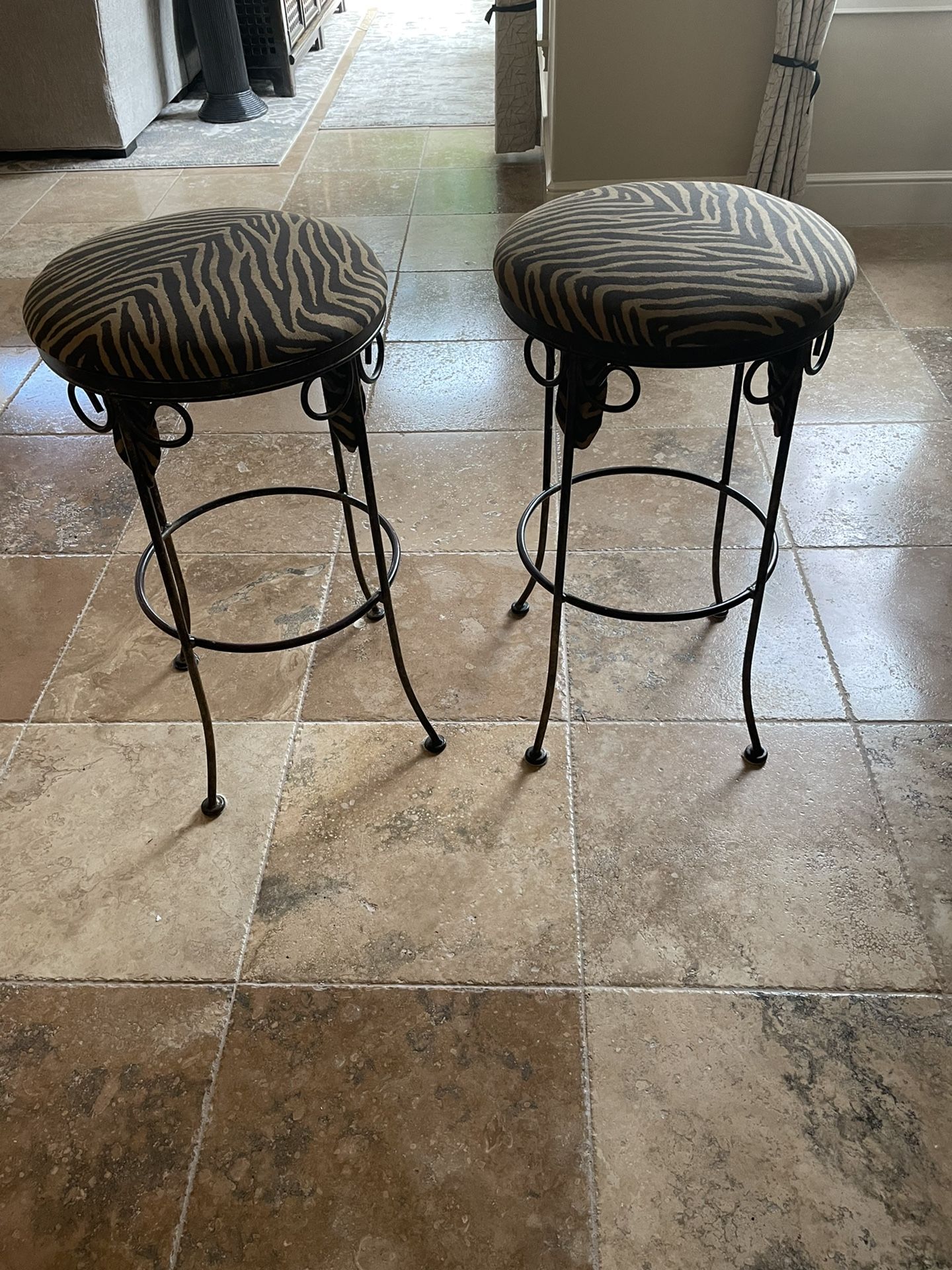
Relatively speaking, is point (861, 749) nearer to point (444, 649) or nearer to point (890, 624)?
point (890, 624)

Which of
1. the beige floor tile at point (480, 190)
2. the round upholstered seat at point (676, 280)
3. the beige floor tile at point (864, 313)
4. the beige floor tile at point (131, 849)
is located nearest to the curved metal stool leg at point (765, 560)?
the round upholstered seat at point (676, 280)

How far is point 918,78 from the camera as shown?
289cm

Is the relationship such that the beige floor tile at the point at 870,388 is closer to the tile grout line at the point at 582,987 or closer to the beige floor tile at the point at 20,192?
the tile grout line at the point at 582,987

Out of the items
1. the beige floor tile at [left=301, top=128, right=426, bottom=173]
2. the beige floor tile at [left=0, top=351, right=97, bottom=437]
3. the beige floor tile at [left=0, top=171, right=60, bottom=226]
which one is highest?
the beige floor tile at [left=301, top=128, right=426, bottom=173]

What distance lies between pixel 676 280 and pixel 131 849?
1.08 m

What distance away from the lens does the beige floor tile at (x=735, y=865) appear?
4.08 feet

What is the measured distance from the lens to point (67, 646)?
1.75m

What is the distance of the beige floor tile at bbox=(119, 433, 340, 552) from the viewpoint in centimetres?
198

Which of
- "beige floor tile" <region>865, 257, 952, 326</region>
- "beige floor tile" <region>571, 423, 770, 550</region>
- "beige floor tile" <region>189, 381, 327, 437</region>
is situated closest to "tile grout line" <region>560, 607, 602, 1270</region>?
"beige floor tile" <region>571, 423, 770, 550</region>

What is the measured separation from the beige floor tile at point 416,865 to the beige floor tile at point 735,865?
6 centimetres

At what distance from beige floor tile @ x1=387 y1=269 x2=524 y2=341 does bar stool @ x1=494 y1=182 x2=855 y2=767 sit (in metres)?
1.48

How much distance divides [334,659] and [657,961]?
768 millimetres

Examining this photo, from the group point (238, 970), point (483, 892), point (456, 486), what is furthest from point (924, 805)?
point (456, 486)

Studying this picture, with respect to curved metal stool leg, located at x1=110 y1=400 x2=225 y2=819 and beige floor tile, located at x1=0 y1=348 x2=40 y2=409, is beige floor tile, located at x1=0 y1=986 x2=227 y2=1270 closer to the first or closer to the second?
curved metal stool leg, located at x1=110 y1=400 x2=225 y2=819
